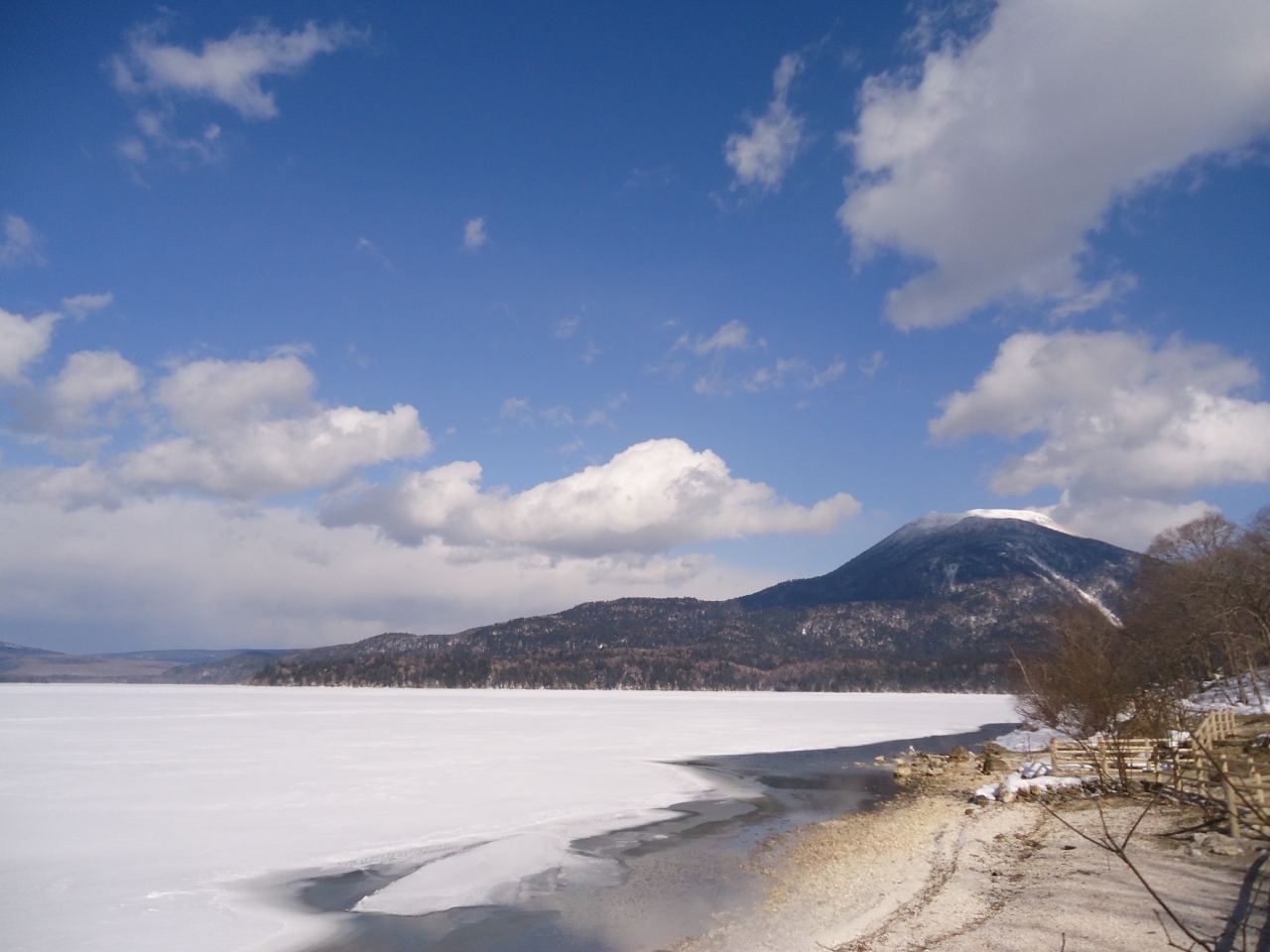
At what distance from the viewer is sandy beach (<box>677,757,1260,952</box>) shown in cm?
1113

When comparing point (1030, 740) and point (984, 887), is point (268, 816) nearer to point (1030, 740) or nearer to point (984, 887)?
point (984, 887)

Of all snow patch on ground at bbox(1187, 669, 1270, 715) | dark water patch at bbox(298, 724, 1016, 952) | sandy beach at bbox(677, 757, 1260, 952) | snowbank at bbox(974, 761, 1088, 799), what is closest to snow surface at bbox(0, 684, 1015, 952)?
dark water patch at bbox(298, 724, 1016, 952)

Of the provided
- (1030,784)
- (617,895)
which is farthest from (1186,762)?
(617,895)

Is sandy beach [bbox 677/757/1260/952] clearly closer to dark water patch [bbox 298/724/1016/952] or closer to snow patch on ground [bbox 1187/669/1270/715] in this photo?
dark water patch [bbox 298/724/1016/952]

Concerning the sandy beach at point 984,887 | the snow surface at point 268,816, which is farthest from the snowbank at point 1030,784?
the snow surface at point 268,816

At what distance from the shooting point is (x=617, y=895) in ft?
47.4

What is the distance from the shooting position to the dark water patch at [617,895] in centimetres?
1220

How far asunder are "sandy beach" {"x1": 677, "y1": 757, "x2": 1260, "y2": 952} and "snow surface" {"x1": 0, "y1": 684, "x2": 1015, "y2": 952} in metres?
4.95

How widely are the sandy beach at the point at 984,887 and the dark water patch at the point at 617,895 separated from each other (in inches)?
32.0

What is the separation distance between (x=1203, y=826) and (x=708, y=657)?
574 feet

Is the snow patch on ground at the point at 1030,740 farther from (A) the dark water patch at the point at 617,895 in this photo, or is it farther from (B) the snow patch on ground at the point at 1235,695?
(A) the dark water patch at the point at 617,895

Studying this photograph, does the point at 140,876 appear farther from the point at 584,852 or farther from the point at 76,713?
the point at 76,713

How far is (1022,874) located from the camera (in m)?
Answer: 14.1

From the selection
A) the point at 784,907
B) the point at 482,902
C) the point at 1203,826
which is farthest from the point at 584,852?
the point at 1203,826
